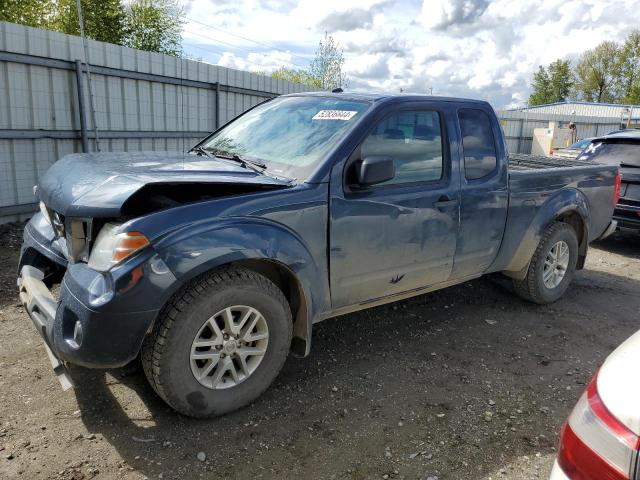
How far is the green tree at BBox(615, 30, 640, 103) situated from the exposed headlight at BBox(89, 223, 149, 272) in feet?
232

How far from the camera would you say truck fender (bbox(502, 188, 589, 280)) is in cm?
458

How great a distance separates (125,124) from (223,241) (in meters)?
6.06

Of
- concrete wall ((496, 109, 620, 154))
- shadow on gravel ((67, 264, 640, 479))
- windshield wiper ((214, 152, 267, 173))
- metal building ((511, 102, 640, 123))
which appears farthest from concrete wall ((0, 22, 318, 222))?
metal building ((511, 102, 640, 123))

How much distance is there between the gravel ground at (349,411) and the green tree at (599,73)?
71.3 metres

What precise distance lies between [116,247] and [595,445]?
85.1 inches

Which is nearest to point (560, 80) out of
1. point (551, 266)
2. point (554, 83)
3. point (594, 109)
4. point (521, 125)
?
point (554, 83)

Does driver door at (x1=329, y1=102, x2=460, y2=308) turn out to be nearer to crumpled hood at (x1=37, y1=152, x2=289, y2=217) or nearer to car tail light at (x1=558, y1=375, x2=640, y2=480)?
crumpled hood at (x1=37, y1=152, x2=289, y2=217)

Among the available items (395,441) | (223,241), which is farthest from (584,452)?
(223,241)

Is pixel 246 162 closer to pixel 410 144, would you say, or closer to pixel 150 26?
pixel 410 144

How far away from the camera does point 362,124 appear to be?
3346 mm

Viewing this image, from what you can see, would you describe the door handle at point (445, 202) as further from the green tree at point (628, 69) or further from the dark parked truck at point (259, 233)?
the green tree at point (628, 69)

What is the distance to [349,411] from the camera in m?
3.13

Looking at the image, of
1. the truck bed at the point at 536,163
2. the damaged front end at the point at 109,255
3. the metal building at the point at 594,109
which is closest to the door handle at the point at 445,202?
the damaged front end at the point at 109,255

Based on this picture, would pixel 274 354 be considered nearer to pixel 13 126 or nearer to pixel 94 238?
pixel 94 238
